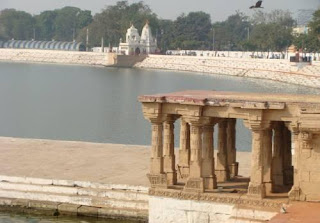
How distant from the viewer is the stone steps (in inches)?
583

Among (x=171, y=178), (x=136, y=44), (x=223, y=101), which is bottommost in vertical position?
(x=136, y=44)

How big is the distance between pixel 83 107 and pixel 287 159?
98.9 ft

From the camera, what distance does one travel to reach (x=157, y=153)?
46.3 feet

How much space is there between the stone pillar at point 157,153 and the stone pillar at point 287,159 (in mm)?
2265

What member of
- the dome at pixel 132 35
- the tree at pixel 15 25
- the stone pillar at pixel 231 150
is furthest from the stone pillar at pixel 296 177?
the tree at pixel 15 25

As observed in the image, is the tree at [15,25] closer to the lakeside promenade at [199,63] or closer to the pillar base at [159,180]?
the lakeside promenade at [199,63]

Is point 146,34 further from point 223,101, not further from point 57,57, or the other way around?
point 223,101

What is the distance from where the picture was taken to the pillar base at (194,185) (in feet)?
45.1

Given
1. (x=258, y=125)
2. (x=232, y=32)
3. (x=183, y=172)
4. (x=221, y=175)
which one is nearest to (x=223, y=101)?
(x=258, y=125)

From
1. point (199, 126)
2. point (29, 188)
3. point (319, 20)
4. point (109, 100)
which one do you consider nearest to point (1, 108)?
point (109, 100)

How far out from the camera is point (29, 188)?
15727mm

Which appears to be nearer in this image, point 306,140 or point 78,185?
point 306,140

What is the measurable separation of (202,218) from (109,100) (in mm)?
36187

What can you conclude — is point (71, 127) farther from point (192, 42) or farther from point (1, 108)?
point (192, 42)
